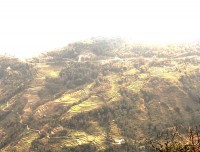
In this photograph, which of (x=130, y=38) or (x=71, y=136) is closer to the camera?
(x=71, y=136)

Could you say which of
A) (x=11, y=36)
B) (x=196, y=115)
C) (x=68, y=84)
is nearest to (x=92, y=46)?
(x=68, y=84)

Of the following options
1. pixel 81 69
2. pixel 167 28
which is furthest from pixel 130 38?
pixel 81 69

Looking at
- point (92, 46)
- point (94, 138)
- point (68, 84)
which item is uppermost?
point (92, 46)

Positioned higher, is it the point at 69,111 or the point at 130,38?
the point at 130,38

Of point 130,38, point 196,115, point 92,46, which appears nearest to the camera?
point 196,115

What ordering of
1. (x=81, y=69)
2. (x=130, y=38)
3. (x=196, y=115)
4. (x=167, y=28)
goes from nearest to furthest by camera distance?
(x=196, y=115) < (x=81, y=69) < (x=130, y=38) < (x=167, y=28)

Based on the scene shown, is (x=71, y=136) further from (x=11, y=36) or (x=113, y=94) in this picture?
(x=11, y=36)

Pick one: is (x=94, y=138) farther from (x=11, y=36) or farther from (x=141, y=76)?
(x=11, y=36)
